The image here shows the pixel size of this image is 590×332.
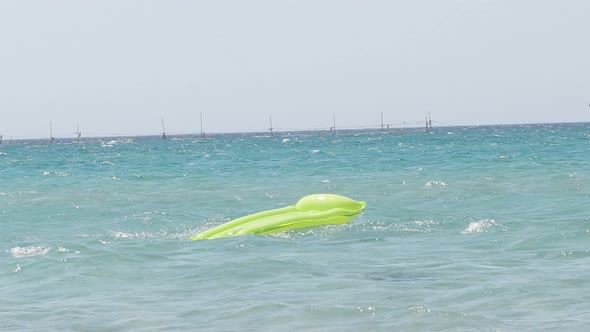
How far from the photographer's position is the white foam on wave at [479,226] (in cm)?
1378

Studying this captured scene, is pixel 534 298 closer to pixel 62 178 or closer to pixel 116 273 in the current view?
pixel 116 273

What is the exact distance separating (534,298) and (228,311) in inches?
103

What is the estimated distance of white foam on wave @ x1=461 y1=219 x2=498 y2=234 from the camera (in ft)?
45.2

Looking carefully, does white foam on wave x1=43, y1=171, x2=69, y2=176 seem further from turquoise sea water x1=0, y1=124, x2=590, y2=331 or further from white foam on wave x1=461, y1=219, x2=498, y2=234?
white foam on wave x1=461, y1=219, x2=498, y2=234

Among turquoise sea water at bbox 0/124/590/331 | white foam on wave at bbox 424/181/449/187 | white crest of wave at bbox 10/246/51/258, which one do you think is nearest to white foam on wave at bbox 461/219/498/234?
turquoise sea water at bbox 0/124/590/331

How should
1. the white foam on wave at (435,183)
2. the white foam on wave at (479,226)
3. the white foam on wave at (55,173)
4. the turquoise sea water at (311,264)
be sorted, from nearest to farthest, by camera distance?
the turquoise sea water at (311,264), the white foam on wave at (479,226), the white foam on wave at (435,183), the white foam on wave at (55,173)

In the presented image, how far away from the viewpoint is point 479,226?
46.6 feet

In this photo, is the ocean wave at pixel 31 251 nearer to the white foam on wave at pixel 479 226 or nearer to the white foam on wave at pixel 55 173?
the white foam on wave at pixel 479 226

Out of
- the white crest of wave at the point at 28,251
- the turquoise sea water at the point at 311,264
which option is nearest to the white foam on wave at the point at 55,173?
the turquoise sea water at the point at 311,264

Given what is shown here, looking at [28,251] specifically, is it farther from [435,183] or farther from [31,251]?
[435,183]

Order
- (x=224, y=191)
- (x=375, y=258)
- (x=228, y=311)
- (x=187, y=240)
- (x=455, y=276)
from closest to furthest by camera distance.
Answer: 1. (x=228, y=311)
2. (x=455, y=276)
3. (x=375, y=258)
4. (x=187, y=240)
5. (x=224, y=191)

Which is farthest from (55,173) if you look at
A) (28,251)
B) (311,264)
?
(311,264)

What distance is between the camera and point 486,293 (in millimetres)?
8742

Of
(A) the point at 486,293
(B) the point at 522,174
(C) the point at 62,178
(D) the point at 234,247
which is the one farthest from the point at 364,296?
(C) the point at 62,178
